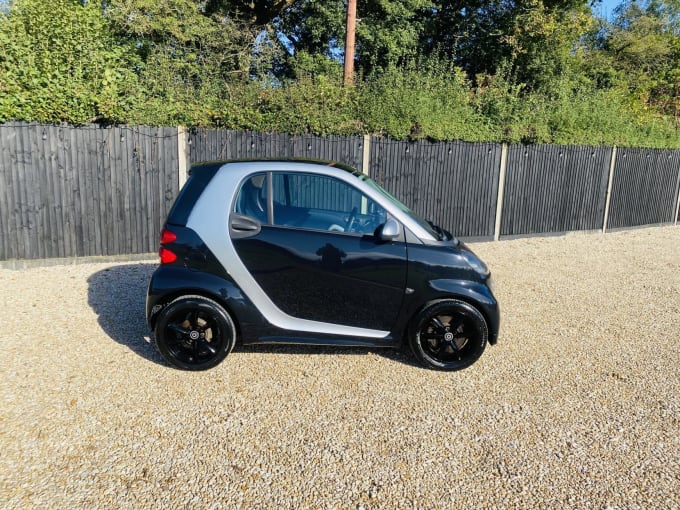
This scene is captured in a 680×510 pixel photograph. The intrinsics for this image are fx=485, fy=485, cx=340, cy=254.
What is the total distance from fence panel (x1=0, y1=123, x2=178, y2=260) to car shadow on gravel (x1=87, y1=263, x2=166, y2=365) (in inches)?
26.9

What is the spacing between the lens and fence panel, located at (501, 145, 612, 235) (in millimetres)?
10242

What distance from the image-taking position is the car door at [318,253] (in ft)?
12.9

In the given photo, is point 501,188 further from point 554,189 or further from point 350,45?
point 350,45

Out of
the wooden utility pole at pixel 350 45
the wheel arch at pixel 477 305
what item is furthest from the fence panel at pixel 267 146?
the wheel arch at pixel 477 305

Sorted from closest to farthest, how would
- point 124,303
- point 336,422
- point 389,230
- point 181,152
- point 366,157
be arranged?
point 336,422, point 389,230, point 124,303, point 181,152, point 366,157

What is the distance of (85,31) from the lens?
7.64 m

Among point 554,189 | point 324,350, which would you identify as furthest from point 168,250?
point 554,189

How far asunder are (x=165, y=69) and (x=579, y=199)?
9.20 metres

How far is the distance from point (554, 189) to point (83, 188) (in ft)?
30.5

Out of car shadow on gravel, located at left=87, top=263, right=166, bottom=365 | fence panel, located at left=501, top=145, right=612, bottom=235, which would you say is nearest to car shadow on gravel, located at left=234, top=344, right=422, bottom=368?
car shadow on gravel, located at left=87, top=263, right=166, bottom=365

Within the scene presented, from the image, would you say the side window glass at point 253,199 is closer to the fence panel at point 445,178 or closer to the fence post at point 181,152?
the fence post at point 181,152

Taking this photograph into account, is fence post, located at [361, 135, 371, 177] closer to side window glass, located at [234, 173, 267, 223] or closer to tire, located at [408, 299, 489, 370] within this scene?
side window glass, located at [234, 173, 267, 223]

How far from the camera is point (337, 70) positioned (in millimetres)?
11969

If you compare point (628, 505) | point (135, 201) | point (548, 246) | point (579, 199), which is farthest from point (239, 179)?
point (579, 199)
